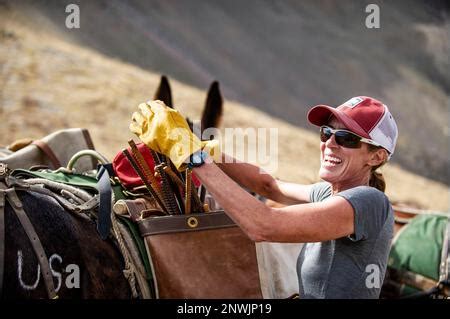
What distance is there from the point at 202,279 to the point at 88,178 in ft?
2.16

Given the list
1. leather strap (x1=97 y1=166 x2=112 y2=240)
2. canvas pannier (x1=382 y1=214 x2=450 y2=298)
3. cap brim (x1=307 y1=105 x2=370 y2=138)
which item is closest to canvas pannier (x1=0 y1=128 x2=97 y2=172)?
leather strap (x1=97 y1=166 x2=112 y2=240)

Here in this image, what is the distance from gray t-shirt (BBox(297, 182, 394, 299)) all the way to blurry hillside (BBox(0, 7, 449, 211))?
16.3 feet

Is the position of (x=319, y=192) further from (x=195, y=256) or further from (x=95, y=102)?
(x=95, y=102)

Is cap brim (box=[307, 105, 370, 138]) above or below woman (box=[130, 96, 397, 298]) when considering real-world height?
above

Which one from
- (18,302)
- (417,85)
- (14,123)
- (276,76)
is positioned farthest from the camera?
(417,85)

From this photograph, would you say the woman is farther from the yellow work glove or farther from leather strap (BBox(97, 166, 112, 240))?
leather strap (BBox(97, 166, 112, 240))

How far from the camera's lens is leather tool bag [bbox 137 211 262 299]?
2.37 meters

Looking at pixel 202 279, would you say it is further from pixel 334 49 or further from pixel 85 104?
pixel 334 49

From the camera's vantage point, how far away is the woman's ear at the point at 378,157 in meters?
2.35

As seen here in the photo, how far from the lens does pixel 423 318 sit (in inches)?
87.1

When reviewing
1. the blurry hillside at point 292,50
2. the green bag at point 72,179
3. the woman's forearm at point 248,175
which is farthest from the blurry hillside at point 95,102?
the green bag at point 72,179

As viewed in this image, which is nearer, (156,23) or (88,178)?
(88,178)

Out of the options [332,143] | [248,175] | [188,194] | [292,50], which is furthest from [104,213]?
[292,50]

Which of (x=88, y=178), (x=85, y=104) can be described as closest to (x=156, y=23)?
(x=85, y=104)
